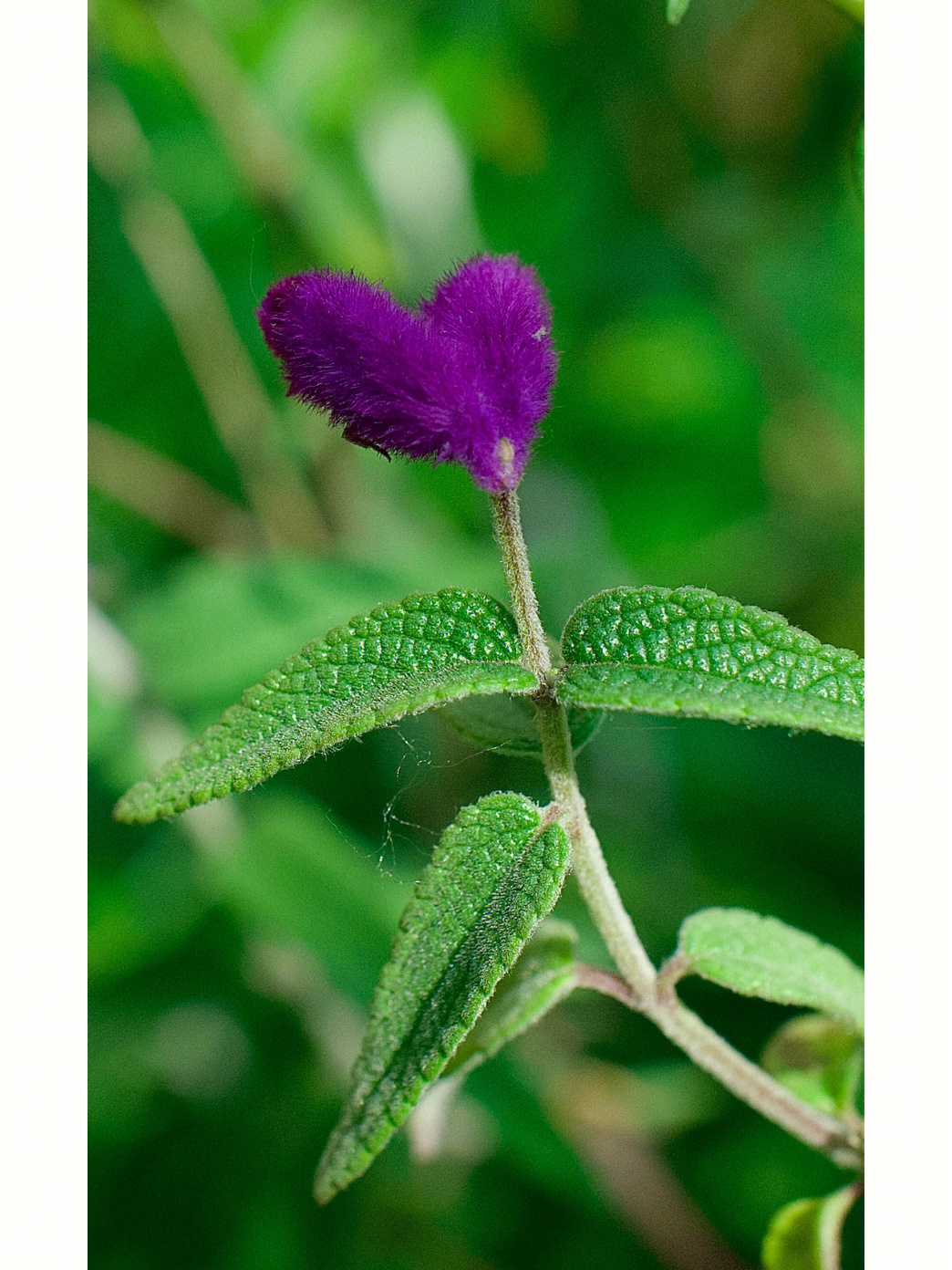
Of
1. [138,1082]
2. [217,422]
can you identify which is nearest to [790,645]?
[138,1082]

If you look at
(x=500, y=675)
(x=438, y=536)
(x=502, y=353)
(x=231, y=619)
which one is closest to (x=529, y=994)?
(x=500, y=675)

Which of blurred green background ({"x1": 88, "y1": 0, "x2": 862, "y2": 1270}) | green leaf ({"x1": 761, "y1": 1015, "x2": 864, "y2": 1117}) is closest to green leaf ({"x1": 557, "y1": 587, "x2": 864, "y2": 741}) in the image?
green leaf ({"x1": 761, "y1": 1015, "x2": 864, "y2": 1117})

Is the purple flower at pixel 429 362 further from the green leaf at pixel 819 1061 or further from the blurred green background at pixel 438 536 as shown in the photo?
the blurred green background at pixel 438 536

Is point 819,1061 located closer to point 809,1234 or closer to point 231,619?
point 809,1234

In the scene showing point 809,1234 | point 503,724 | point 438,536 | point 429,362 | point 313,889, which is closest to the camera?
point 429,362

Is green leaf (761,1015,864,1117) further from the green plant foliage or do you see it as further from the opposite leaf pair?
the green plant foliage
